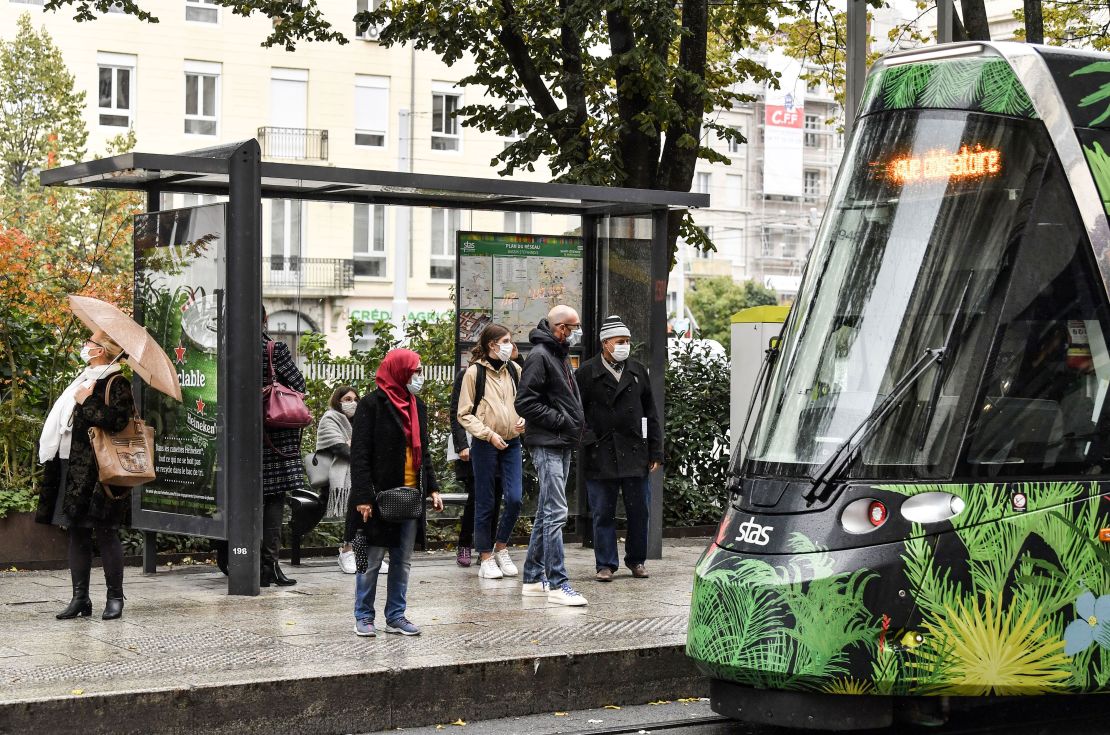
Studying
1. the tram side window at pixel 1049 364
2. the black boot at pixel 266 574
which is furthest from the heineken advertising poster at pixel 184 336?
the tram side window at pixel 1049 364

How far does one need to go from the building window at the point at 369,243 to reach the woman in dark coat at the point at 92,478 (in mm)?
30713

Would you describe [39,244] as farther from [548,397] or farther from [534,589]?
[534,589]

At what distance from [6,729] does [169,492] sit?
4.08m

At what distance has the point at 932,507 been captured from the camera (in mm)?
6645

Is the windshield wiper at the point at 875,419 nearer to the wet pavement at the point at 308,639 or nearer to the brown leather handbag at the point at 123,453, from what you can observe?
the wet pavement at the point at 308,639

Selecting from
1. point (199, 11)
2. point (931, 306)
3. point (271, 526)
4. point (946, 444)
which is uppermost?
point (199, 11)

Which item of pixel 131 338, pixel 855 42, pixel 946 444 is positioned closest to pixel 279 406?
pixel 131 338

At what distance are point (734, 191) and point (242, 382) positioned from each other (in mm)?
69216

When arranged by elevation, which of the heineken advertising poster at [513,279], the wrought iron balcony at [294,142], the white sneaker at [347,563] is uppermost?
the wrought iron balcony at [294,142]

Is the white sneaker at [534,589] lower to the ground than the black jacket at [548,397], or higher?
lower

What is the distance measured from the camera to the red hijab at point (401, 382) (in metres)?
8.43

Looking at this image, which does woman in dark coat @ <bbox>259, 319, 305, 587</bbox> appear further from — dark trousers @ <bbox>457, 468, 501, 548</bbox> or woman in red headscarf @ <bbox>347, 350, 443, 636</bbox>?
A: woman in red headscarf @ <bbox>347, 350, 443, 636</bbox>

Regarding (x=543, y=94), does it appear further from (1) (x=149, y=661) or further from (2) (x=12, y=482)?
(1) (x=149, y=661)

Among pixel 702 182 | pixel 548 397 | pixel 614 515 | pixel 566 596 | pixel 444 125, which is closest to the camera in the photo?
pixel 566 596
